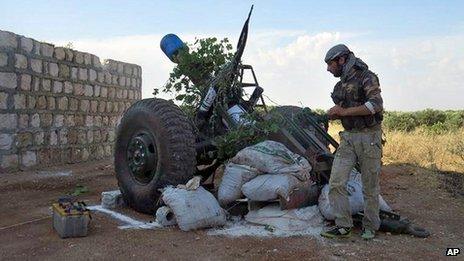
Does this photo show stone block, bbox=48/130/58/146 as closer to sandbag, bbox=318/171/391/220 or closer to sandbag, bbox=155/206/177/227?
sandbag, bbox=155/206/177/227

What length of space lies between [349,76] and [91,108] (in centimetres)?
741

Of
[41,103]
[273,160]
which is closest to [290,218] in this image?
[273,160]

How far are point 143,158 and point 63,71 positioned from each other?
5.28 m

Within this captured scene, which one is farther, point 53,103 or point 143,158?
point 53,103

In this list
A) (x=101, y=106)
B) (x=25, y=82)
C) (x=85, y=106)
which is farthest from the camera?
(x=101, y=106)

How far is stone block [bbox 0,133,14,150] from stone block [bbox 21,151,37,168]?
0.36 m

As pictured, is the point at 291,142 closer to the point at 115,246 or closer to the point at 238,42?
the point at 238,42

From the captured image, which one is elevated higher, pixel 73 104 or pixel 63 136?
pixel 73 104

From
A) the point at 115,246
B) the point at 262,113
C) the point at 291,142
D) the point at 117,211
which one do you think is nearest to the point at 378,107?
the point at 291,142

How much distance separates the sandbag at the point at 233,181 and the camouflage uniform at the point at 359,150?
839 mm

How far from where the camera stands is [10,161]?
812 cm

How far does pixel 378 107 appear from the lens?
13.3ft

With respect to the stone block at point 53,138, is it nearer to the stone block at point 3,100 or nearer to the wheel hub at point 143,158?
the stone block at point 3,100

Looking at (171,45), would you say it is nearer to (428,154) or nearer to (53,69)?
(53,69)
